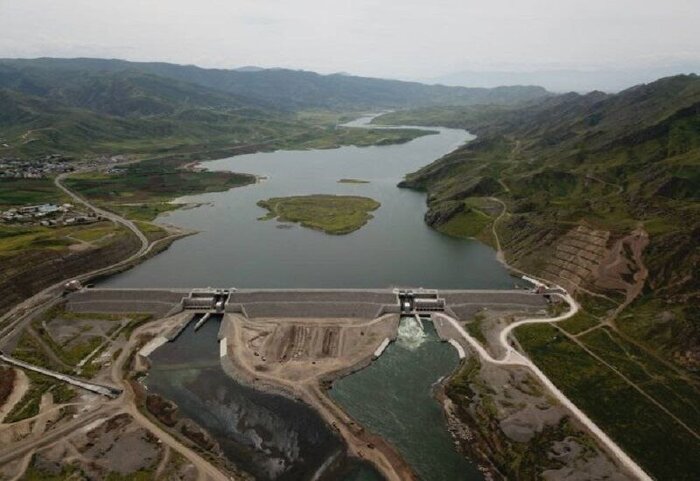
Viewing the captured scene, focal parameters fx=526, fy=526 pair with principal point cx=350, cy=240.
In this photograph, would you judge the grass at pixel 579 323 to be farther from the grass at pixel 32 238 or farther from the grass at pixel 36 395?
the grass at pixel 32 238

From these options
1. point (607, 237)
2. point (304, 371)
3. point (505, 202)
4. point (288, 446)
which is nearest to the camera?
point (288, 446)

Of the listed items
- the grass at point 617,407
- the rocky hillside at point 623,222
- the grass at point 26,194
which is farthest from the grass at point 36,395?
the grass at point 26,194

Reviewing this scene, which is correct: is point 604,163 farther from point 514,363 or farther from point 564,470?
point 564,470

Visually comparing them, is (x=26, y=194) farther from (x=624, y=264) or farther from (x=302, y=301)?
(x=624, y=264)

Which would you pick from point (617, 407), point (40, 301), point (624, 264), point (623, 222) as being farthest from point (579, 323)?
point (40, 301)

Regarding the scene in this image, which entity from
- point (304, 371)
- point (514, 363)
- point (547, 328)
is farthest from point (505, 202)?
point (304, 371)

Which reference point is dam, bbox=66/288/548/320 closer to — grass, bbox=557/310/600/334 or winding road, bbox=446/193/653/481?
winding road, bbox=446/193/653/481
